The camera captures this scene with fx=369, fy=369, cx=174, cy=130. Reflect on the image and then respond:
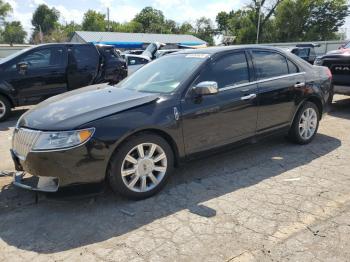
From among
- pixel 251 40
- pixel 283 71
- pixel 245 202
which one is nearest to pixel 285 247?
pixel 245 202

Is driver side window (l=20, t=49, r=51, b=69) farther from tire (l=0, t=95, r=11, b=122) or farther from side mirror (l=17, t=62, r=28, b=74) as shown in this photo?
tire (l=0, t=95, r=11, b=122)

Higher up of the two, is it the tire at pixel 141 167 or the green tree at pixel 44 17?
the green tree at pixel 44 17

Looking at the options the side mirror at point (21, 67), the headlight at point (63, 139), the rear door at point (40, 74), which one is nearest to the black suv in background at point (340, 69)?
the rear door at point (40, 74)

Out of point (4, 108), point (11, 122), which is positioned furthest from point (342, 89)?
point (4, 108)

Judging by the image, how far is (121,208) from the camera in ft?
12.4

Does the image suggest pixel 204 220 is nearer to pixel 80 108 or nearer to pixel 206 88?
pixel 206 88

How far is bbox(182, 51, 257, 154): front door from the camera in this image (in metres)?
4.23

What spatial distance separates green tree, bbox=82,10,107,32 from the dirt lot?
92.6m

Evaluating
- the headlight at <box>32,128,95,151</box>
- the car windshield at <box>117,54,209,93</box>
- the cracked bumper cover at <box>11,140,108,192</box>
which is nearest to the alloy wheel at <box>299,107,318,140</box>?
the car windshield at <box>117,54,209,93</box>

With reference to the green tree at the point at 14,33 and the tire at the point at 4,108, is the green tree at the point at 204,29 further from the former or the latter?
the tire at the point at 4,108

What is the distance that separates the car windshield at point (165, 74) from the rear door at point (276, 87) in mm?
946

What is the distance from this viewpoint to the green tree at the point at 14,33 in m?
108

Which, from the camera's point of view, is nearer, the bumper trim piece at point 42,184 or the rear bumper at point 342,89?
the bumper trim piece at point 42,184

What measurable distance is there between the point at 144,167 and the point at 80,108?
3.02ft
